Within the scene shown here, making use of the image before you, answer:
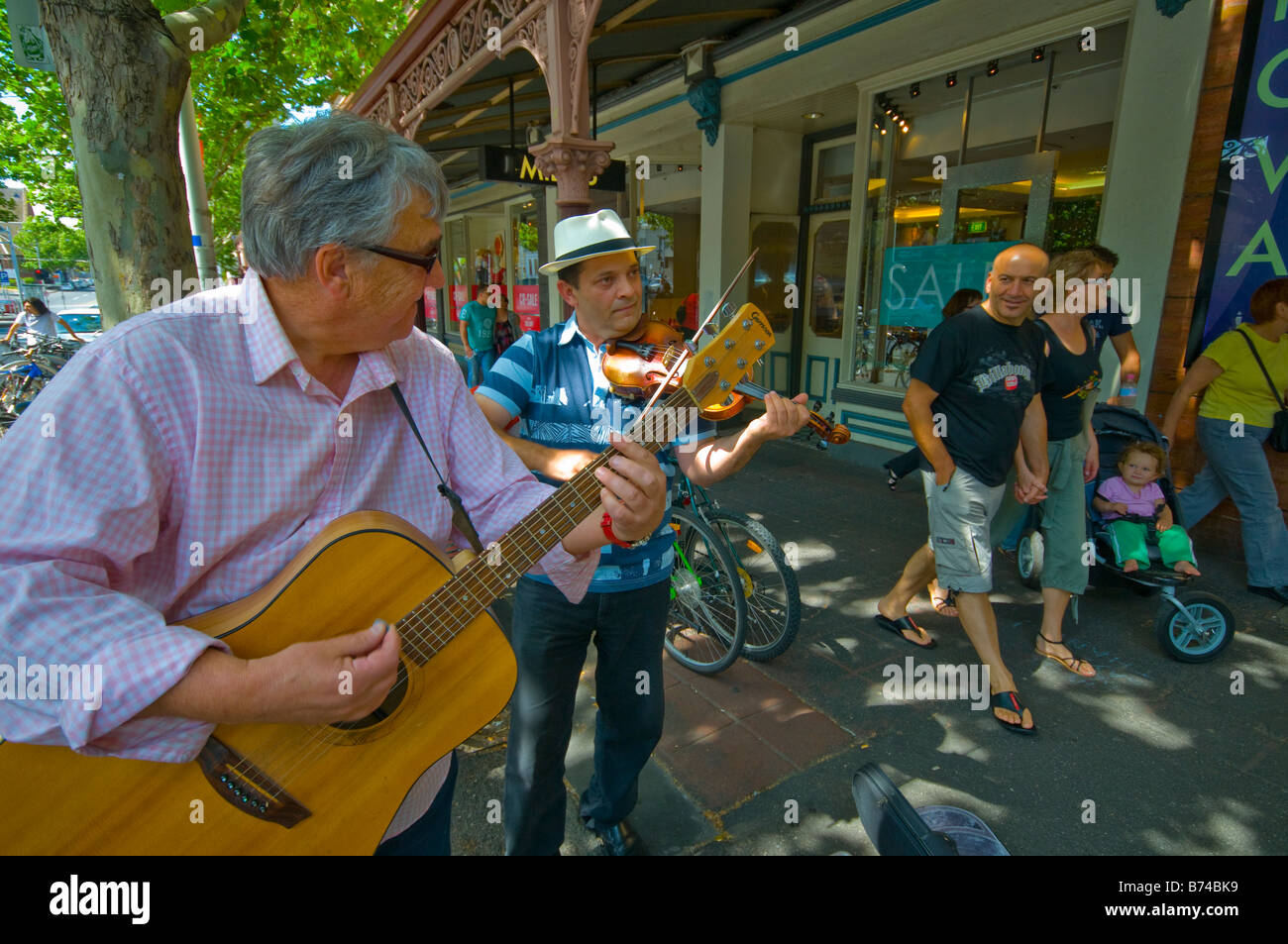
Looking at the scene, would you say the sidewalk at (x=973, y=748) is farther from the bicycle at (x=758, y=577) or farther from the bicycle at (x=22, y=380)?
the bicycle at (x=22, y=380)

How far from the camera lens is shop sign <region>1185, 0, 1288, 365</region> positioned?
13.5ft

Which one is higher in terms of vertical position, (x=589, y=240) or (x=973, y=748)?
(x=589, y=240)

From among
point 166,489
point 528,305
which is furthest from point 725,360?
point 528,305

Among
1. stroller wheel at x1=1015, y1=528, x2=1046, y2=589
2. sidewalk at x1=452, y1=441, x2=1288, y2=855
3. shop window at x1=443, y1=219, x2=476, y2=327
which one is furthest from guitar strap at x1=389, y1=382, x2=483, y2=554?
shop window at x1=443, y1=219, x2=476, y2=327

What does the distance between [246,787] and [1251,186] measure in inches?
235

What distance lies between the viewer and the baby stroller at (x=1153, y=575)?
11.3 feet

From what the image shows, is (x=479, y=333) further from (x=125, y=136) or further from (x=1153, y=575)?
(x=1153, y=575)

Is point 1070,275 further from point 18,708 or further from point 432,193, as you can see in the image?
point 18,708

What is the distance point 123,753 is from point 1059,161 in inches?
269

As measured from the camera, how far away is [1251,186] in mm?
4285

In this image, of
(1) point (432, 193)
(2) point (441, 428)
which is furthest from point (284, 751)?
(1) point (432, 193)

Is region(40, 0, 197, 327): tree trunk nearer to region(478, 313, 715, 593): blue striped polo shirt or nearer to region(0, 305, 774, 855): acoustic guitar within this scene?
region(478, 313, 715, 593): blue striped polo shirt

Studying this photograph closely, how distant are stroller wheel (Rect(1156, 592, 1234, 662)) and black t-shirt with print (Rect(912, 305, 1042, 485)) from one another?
4.21ft

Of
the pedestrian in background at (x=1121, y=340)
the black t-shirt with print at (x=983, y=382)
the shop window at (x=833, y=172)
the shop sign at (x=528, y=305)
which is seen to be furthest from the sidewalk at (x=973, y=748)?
the shop sign at (x=528, y=305)
